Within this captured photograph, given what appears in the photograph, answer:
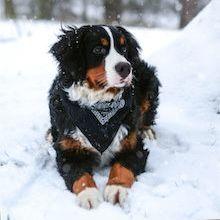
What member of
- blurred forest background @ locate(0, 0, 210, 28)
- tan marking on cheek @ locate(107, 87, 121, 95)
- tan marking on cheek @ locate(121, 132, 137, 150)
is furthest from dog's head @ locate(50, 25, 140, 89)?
blurred forest background @ locate(0, 0, 210, 28)

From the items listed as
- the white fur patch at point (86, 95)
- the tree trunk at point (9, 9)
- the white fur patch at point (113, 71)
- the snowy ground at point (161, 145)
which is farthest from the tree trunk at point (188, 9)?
the white fur patch at point (113, 71)

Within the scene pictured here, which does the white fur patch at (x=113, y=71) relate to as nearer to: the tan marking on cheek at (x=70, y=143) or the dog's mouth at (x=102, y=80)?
the dog's mouth at (x=102, y=80)

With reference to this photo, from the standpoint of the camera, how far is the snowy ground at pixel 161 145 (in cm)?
382

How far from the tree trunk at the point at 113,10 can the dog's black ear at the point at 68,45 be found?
11.2 metres

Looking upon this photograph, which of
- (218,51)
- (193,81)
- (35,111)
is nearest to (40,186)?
(35,111)

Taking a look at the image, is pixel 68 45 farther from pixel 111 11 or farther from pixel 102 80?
pixel 111 11

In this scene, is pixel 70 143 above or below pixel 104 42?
below

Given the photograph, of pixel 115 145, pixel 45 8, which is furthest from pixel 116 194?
pixel 45 8

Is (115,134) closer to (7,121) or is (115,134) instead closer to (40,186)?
(40,186)

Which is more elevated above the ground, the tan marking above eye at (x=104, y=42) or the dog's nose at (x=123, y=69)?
the tan marking above eye at (x=104, y=42)

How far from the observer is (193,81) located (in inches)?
269

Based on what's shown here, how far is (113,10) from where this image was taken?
1648cm

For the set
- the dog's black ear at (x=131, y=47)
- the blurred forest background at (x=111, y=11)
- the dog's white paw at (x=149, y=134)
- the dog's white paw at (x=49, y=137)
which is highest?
the dog's black ear at (x=131, y=47)

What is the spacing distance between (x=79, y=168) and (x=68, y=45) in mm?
1087
